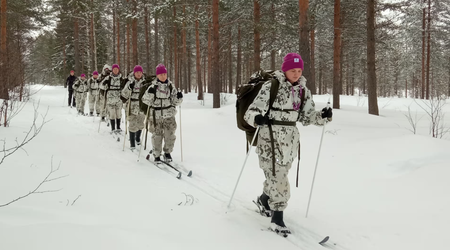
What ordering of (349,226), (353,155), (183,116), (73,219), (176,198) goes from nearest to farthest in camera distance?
(73,219) < (349,226) < (176,198) < (353,155) < (183,116)

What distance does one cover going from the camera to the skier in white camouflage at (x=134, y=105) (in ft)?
27.1

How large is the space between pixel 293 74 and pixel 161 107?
3.81 meters

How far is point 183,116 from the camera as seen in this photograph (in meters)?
12.5

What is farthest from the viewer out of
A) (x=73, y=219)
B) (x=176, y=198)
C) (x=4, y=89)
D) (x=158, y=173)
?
(x=4, y=89)

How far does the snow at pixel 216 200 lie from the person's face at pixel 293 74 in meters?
1.93

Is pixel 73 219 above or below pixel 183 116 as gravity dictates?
below

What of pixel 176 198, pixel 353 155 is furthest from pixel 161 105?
pixel 353 155

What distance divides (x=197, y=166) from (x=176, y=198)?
2.13 m

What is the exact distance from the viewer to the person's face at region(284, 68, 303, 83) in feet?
11.8

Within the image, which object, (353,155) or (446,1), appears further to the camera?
(446,1)

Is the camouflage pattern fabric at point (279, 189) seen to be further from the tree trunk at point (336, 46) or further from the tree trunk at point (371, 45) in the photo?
the tree trunk at point (336, 46)

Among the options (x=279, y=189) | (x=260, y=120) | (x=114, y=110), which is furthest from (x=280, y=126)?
(x=114, y=110)

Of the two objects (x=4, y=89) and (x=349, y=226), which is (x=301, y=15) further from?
(x=4, y=89)

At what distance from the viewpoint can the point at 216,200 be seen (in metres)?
4.60
